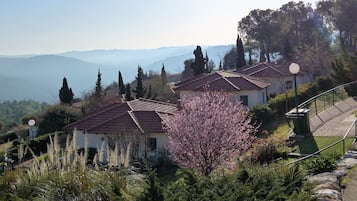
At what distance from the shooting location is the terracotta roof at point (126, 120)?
2397 cm

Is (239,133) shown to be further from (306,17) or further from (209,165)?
(306,17)

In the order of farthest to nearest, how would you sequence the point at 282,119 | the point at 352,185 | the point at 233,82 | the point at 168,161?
the point at 233,82 < the point at 282,119 < the point at 168,161 < the point at 352,185

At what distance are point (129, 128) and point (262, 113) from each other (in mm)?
8126

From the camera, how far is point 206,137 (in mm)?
13500

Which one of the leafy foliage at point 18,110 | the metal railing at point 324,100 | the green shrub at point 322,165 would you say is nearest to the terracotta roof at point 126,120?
the metal railing at point 324,100

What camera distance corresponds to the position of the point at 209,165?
12969mm

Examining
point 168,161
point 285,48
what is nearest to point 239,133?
point 168,161

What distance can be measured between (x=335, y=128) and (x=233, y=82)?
15763 mm

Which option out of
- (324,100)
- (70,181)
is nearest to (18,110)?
(324,100)

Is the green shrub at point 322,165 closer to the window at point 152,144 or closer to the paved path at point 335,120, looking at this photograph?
the paved path at point 335,120

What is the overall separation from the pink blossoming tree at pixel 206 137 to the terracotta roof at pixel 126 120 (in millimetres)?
8881

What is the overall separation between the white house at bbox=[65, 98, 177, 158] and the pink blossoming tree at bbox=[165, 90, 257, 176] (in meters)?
7.92

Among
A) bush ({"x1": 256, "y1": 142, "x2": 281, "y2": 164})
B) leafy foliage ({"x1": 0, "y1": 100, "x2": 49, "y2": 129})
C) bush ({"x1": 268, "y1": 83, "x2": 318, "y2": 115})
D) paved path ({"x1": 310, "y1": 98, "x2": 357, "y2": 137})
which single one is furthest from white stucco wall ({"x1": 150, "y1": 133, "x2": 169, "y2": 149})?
leafy foliage ({"x1": 0, "y1": 100, "x2": 49, "y2": 129})

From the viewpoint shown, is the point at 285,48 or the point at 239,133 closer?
the point at 239,133
